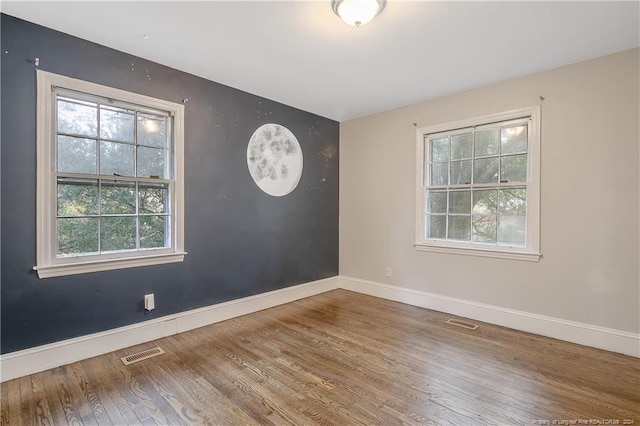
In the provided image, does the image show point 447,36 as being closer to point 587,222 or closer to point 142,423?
point 587,222

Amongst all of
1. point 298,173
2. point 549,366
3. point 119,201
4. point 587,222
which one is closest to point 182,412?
point 119,201

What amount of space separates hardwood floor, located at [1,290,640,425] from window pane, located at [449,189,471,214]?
1319 millimetres

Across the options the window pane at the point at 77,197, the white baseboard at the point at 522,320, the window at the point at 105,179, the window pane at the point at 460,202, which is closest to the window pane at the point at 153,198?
the window at the point at 105,179

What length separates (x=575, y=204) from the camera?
112 inches

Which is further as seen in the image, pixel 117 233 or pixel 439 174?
pixel 439 174

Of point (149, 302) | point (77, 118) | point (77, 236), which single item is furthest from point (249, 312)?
point (77, 118)

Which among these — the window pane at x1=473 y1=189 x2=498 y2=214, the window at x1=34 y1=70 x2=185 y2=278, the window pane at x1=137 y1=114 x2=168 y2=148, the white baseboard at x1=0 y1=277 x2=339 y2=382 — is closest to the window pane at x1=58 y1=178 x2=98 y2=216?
the window at x1=34 y1=70 x2=185 y2=278

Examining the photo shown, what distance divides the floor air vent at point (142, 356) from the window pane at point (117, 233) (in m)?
0.90

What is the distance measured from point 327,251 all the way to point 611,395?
3.21m

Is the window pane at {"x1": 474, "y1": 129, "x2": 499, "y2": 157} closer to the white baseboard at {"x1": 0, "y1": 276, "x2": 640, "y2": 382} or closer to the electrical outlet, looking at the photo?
the white baseboard at {"x1": 0, "y1": 276, "x2": 640, "y2": 382}

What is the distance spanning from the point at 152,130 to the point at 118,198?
705 mm

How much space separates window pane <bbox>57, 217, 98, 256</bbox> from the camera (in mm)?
2426

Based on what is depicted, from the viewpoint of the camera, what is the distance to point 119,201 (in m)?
2.71

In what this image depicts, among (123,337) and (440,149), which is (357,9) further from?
(123,337)
